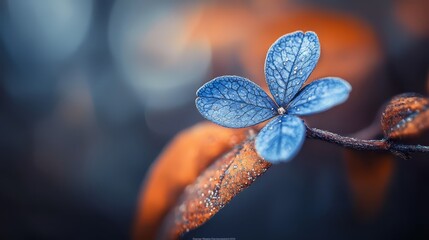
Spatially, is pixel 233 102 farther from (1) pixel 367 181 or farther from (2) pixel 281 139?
(1) pixel 367 181

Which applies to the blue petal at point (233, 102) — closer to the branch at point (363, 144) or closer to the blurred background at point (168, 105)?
the branch at point (363, 144)

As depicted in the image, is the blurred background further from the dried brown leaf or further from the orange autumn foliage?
the dried brown leaf

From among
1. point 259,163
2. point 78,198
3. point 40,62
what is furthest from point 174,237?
point 40,62

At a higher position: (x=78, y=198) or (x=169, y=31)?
(x=169, y=31)

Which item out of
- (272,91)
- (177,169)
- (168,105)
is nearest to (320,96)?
(272,91)

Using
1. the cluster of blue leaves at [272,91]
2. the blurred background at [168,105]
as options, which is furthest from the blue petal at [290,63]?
the blurred background at [168,105]

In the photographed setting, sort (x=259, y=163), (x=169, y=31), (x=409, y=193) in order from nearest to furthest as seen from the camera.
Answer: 1. (x=259, y=163)
2. (x=409, y=193)
3. (x=169, y=31)

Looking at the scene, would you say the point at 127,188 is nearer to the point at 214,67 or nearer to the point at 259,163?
the point at 214,67
